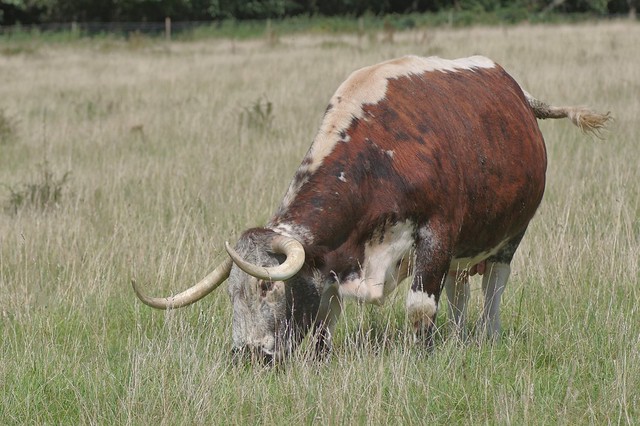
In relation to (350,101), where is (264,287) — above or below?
below

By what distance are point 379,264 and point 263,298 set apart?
678mm

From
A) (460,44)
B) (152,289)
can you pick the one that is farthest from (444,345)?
(460,44)

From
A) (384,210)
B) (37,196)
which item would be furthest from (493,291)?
(37,196)

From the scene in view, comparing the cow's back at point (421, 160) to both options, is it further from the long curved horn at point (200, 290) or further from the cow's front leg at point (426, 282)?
the long curved horn at point (200, 290)

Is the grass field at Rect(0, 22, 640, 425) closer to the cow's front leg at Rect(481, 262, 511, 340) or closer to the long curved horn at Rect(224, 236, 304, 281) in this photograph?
Result: the cow's front leg at Rect(481, 262, 511, 340)

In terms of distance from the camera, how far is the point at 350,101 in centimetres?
525

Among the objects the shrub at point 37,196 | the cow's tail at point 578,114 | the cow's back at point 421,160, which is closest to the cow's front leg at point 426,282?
the cow's back at point 421,160

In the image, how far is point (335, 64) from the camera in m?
22.1

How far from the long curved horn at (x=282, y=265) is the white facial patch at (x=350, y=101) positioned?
0.52 meters

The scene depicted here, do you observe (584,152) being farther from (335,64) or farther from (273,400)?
(335,64)

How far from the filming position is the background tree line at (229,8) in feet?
168

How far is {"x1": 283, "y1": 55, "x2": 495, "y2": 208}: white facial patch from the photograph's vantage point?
16.5 feet

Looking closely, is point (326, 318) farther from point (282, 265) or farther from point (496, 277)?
point (496, 277)

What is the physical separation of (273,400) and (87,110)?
1210 centimetres
